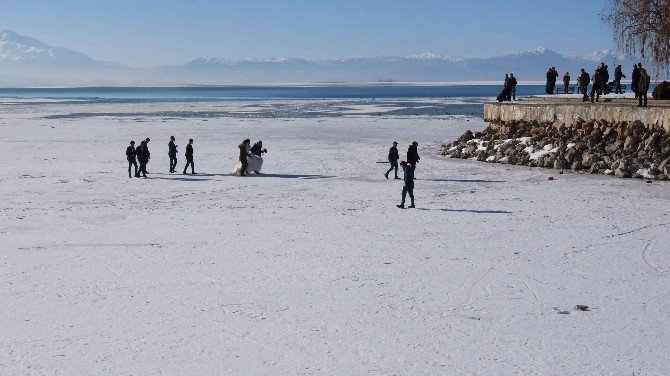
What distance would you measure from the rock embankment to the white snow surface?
49.2 inches

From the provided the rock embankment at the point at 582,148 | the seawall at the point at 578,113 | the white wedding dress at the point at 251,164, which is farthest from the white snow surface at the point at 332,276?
the seawall at the point at 578,113

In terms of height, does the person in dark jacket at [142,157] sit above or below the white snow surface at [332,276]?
above

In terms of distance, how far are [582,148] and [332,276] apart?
14.6 m

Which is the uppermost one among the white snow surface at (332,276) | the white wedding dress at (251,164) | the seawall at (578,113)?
the seawall at (578,113)

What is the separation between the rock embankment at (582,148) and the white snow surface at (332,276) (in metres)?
1.25

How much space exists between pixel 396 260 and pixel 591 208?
20.3 ft

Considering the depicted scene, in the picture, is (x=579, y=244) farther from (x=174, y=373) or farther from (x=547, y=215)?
(x=174, y=373)

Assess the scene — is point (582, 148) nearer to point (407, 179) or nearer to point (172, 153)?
point (407, 179)

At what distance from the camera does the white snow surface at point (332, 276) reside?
308 inches

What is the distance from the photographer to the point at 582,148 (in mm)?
23172

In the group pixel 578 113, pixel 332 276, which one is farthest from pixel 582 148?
pixel 332 276

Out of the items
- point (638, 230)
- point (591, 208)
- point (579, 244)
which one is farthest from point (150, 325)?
point (591, 208)

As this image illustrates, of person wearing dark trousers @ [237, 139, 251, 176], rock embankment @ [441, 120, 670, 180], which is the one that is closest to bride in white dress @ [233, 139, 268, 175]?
person wearing dark trousers @ [237, 139, 251, 176]

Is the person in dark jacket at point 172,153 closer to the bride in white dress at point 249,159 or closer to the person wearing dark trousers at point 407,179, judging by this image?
the bride in white dress at point 249,159
